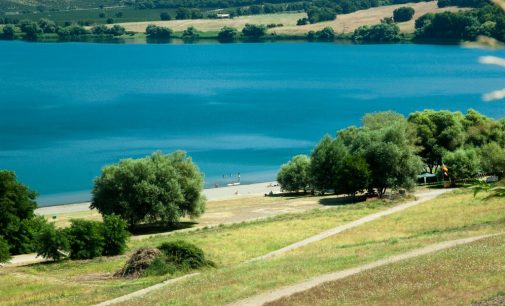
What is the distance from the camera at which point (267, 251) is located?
1566 inches

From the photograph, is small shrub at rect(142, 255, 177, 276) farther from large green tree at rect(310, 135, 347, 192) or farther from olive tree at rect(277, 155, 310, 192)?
olive tree at rect(277, 155, 310, 192)

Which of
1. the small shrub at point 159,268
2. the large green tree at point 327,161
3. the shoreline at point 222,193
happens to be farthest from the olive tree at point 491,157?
the small shrub at point 159,268

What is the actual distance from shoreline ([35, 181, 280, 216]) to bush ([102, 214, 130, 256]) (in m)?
31.9

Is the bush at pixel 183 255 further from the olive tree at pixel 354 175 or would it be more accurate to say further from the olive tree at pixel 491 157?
the olive tree at pixel 491 157

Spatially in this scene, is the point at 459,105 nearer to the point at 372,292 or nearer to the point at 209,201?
the point at 209,201

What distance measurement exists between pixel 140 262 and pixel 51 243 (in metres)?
8.67

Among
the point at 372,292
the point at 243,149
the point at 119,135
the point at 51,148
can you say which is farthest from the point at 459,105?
the point at 372,292

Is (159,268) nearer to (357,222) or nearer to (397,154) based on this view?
(357,222)

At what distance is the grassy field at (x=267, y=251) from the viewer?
86.8 ft

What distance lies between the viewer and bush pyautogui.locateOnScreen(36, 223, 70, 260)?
41.8 m

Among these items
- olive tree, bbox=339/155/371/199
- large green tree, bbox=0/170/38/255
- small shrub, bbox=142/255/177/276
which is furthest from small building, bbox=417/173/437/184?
small shrub, bbox=142/255/177/276

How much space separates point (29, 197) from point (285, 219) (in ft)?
48.5

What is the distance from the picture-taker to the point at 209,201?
2953 inches

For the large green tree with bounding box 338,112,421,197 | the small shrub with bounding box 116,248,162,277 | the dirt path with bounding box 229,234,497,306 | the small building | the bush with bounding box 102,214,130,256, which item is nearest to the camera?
the dirt path with bounding box 229,234,497,306
